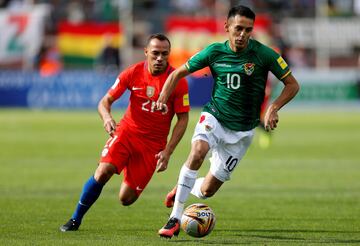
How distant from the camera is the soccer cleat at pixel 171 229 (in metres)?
10.2

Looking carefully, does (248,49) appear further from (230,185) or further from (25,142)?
(25,142)

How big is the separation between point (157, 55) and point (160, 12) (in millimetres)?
34313

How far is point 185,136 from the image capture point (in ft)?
98.3

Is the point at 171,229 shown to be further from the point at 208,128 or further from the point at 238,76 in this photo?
the point at 238,76

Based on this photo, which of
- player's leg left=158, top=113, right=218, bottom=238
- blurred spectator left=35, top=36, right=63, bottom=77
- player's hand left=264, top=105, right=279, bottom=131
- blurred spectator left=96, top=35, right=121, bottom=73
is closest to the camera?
player's hand left=264, top=105, right=279, bottom=131

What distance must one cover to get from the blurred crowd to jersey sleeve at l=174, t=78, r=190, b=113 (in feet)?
102

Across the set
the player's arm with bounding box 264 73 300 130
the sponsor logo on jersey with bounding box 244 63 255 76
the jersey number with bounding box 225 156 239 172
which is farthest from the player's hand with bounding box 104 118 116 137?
the player's arm with bounding box 264 73 300 130

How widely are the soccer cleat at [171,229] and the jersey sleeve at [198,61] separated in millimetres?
1647

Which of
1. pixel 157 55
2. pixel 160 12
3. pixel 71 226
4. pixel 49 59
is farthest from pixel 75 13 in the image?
pixel 71 226

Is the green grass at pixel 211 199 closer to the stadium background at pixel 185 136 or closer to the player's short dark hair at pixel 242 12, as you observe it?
the stadium background at pixel 185 136

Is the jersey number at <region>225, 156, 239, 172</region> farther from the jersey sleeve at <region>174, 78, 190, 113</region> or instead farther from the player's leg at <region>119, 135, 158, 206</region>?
the player's leg at <region>119, 135, 158, 206</region>

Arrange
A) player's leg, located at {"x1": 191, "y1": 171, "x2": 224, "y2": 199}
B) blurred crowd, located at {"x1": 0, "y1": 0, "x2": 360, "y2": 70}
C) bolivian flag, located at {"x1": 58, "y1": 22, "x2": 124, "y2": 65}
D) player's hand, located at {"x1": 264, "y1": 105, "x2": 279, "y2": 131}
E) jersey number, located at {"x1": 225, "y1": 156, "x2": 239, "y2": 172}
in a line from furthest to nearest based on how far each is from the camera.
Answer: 1. blurred crowd, located at {"x1": 0, "y1": 0, "x2": 360, "y2": 70}
2. bolivian flag, located at {"x1": 58, "y1": 22, "x2": 124, "y2": 65}
3. player's leg, located at {"x1": 191, "y1": 171, "x2": 224, "y2": 199}
4. jersey number, located at {"x1": 225, "y1": 156, "x2": 239, "y2": 172}
5. player's hand, located at {"x1": 264, "y1": 105, "x2": 279, "y2": 131}

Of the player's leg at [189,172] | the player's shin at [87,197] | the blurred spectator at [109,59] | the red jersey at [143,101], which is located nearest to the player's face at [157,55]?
the red jersey at [143,101]

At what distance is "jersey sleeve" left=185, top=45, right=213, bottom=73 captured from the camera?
10.7 metres
